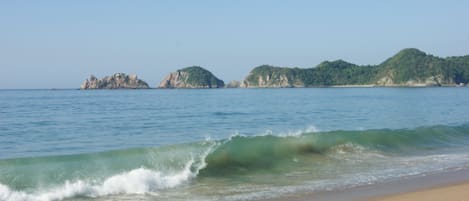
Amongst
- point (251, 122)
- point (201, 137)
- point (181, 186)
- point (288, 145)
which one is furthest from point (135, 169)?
point (251, 122)

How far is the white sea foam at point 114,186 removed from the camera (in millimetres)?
12164

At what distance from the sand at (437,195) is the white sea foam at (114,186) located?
5.22m

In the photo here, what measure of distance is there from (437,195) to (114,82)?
610ft

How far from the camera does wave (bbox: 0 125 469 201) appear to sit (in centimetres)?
1294

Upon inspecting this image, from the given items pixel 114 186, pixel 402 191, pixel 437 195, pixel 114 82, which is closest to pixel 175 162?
pixel 114 186

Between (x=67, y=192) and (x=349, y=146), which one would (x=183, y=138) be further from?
(x=67, y=192)

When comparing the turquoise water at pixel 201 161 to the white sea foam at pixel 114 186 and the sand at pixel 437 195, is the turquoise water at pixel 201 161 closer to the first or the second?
the white sea foam at pixel 114 186

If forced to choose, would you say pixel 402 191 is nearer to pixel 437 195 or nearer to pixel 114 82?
pixel 437 195

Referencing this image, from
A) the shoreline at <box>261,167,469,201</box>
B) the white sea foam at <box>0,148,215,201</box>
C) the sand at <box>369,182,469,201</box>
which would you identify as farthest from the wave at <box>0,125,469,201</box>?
the sand at <box>369,182,469,201</box>

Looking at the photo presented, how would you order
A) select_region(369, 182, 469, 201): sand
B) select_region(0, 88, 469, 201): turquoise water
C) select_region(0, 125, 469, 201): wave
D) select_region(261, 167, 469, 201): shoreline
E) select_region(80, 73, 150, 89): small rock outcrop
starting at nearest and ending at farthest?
select_region(369, 182, 469, 201): sand, select_region(261, 167, 469, 201): shoreline, select_region(0, 88, 469, 201): turquoise water, select_region(0, 125, 469, 201): wave, select_region(80, 73, 150, 89): small rock outcrop

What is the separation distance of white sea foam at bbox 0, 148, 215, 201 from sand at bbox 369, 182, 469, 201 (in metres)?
5.22

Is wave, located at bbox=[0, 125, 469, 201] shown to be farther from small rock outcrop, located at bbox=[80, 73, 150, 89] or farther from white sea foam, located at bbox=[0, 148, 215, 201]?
small rock outcrop, located at bbox=[80, 73, 150, 89]

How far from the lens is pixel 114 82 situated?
191250 millimetres

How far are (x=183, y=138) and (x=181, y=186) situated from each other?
10.6 metres
